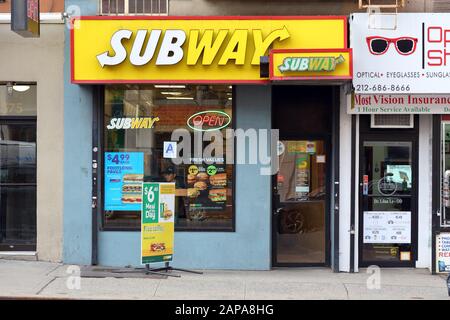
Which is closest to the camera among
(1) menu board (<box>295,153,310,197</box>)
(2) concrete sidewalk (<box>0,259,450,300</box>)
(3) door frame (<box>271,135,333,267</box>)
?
(2) concrete sidewalk (<box>0,259,450,300</box>)

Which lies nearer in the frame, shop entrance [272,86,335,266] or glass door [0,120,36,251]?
Answer: glass door [0,120,36,251]

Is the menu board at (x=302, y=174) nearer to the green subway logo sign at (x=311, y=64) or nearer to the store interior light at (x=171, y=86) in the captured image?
the green subway logo sign at (x=311, y=64)

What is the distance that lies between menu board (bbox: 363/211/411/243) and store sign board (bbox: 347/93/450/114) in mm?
1735

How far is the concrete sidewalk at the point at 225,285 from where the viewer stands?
8.58m

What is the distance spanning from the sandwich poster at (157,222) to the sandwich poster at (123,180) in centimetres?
91

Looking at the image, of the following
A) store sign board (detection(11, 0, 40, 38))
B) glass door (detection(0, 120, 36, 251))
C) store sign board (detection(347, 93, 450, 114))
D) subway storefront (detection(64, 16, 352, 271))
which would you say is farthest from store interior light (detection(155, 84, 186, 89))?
store sign board (detection(347, 93, 450, 114))

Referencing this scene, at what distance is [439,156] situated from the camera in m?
10.3

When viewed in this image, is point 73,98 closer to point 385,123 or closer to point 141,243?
point 141,243

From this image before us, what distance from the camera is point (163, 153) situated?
34.2ft

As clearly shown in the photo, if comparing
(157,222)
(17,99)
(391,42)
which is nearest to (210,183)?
(157,222)

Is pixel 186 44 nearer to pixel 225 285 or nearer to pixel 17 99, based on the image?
pixel 17 99

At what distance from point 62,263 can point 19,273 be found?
2.98ft

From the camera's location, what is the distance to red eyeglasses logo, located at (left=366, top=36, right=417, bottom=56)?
9.85 metres

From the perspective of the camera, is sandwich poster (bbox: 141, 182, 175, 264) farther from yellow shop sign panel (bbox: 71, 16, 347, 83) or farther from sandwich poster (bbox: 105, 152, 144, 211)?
yellow shop sign panel (bbox: 71, 16, 347, 83)
